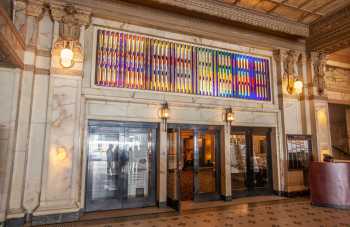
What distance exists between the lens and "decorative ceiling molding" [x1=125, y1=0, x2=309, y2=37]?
5883 mm

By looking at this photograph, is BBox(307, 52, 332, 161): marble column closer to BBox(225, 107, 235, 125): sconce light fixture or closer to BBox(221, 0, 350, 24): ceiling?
BBox(221, 0, 350, 24): ceiling

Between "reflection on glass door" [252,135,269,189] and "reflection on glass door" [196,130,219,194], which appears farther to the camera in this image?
"reflection on glass door" [252,135,269,189]

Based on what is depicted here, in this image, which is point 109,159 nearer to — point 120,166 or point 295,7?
point 120,166

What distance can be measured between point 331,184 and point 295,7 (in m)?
4.66

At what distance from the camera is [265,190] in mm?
7098

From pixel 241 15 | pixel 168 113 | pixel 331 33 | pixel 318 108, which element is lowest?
pixel 168 113

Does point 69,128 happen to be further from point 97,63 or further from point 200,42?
point 200,42

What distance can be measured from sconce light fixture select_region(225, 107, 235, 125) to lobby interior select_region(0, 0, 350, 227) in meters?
0.03

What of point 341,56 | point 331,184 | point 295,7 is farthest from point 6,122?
point 341,56

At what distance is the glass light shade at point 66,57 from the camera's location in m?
4.92

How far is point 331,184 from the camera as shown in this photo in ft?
A: 18.2

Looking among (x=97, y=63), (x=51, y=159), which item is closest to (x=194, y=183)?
(x=51, y=159)

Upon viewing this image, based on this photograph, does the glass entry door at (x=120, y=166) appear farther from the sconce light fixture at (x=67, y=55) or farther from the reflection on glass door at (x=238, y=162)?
the reflection on glass door at (x=238, y=162)

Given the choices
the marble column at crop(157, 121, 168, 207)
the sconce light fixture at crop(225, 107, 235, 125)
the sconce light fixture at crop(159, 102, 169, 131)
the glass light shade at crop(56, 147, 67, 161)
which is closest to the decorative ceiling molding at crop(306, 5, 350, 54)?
the sconce light fixture at crop(225, 107, 235, 125)
